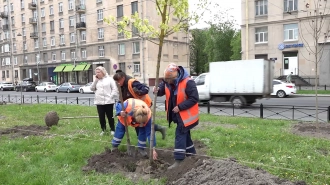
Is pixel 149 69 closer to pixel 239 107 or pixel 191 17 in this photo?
pixel 239 107

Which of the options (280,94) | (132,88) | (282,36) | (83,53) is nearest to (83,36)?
(83,53)

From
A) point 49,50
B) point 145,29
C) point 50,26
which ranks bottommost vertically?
point 145,29

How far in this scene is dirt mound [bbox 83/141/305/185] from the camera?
3.70m

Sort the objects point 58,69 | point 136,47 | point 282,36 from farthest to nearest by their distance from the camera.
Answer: point 58,69, point 136,47, point 282,36

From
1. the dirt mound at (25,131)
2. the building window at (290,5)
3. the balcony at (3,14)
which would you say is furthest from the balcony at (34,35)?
the dirt mound at (25,131)

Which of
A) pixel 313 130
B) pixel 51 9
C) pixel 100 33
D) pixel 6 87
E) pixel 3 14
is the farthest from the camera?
pixel 3 14

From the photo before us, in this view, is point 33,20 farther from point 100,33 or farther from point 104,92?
point 104,92

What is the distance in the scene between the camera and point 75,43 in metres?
48.3

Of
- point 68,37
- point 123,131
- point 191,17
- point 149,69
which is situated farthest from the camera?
point 68,37

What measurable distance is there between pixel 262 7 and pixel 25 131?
2980cm

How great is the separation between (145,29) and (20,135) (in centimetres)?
496

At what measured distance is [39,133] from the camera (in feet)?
25.9

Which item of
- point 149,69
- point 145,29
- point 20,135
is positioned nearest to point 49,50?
point 149,69

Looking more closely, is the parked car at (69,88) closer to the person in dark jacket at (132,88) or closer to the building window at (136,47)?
the building window at (136,47)
